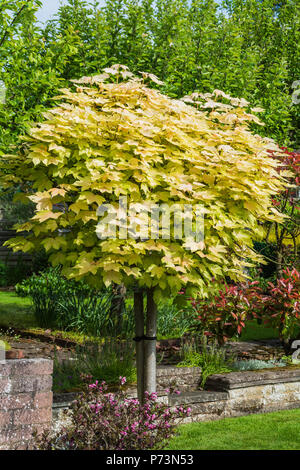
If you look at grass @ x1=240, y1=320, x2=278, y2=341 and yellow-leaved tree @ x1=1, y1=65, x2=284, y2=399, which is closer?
yellow-leaved tree @ x1=1, y1=65, x2=284, y2=399

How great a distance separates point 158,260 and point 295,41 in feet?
38.6

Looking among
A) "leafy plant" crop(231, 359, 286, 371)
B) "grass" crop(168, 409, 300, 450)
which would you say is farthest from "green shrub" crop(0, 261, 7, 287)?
"grass" crop(168, 409, 300, 450)

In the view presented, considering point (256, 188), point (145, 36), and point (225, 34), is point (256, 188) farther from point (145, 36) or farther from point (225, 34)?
point (225, 34)

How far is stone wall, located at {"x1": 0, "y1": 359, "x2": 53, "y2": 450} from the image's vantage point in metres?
4.79

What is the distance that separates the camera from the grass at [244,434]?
545 centimetres

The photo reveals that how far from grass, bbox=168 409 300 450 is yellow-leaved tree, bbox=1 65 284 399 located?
1490mm

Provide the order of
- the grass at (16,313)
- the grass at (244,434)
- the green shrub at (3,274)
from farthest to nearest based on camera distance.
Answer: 1. the green shrub at (3,274)
2. the grass at (16,313)
3. the grass at (244,434)

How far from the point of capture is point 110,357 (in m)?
6.62

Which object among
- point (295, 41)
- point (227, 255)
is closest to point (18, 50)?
point (227, 255)

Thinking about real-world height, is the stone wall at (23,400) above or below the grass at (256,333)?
above

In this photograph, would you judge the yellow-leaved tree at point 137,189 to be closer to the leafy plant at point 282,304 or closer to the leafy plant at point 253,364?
the leafy plant at point 282,304

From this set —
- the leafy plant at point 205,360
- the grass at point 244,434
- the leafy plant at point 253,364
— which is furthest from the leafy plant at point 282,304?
the grass at point 244,434

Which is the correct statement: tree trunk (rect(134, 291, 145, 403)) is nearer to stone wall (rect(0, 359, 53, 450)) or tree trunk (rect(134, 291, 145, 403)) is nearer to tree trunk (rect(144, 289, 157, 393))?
tree trunk (rect(144, 289, 157, 393))

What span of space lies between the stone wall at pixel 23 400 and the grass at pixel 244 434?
1277 millimetres
